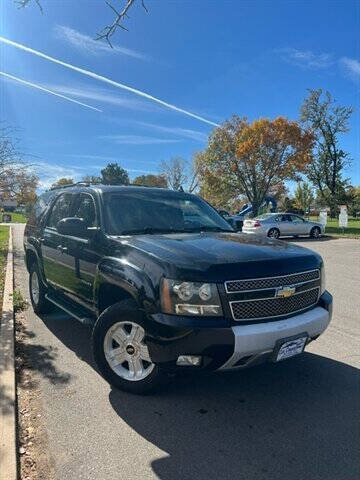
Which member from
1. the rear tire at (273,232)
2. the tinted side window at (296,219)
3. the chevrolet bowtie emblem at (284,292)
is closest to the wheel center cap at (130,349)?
the chevrolet bowtie emblem at (284,292)

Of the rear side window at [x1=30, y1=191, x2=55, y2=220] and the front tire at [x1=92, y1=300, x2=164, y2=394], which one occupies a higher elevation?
the rear side window at [x1=30, y1=191, x2=55, y2=220]

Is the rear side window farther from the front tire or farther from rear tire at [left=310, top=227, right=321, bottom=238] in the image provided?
rear tire at [left=310, top=227, right=321, bottom=238]

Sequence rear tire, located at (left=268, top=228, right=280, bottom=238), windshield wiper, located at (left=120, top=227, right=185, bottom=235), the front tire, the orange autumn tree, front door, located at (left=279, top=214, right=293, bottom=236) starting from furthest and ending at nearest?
the orange autumn tree → front door, located at (left=279, top=214, right=293, bottom=236) → rear tire, located at (left=268, top=228, right=280, bottom=238) → windshield wiper, located at (left=120, top=227, right=185, bottom=235) → the front tire

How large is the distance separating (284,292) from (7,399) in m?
2.51

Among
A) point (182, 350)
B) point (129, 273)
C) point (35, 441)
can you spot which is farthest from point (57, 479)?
point (129, 273)

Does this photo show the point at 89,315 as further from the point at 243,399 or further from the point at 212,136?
the point at 212,136

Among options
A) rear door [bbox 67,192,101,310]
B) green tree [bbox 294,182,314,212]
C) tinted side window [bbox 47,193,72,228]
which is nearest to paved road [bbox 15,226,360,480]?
rear door [bbox 67,192,101,310]

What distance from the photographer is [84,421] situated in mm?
3488

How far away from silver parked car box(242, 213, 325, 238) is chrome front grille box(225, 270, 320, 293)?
1975 centimetres

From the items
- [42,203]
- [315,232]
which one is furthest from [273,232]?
[42,203]

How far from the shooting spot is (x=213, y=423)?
345 centimetres

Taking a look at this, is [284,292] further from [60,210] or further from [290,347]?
[60,210]

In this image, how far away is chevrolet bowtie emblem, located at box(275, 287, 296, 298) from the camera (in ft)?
11.7

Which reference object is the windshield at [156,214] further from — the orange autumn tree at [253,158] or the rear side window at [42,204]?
the orange autumn tree at [253,158]
